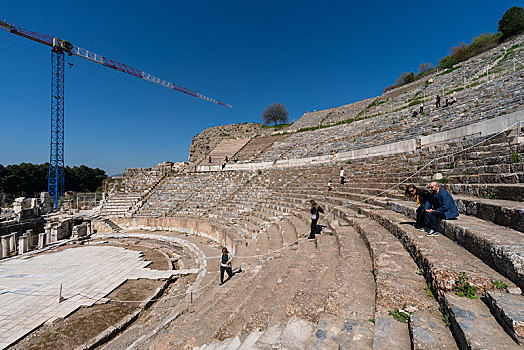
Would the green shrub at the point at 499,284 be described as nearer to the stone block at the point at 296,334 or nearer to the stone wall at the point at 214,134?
the stone block at the point at 296,334

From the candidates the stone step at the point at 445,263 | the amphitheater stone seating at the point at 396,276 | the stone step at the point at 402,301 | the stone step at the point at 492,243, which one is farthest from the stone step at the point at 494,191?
the stone step at the point at 402,301

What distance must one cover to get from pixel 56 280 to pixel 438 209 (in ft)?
41.0

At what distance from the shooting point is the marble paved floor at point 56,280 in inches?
251

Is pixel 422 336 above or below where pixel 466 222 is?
below

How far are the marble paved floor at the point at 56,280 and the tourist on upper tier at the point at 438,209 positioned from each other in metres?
8.96

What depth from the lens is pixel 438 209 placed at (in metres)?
3.86

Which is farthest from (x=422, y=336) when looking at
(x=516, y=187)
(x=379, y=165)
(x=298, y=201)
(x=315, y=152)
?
(x=315, y=152)

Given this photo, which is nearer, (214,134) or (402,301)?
(402,301)

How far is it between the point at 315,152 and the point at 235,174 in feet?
26.2

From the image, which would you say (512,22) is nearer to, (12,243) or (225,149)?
(225,149)

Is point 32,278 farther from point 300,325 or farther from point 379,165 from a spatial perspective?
point 379,165

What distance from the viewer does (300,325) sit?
2490 mm

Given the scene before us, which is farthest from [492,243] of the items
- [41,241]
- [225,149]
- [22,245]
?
[225,149]

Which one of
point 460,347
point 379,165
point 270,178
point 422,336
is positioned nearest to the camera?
point 460,347
